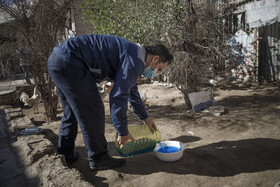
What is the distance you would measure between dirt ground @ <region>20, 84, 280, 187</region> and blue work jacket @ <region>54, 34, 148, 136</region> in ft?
2.16

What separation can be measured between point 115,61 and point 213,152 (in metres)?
1.75

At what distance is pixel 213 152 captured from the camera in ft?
9.12

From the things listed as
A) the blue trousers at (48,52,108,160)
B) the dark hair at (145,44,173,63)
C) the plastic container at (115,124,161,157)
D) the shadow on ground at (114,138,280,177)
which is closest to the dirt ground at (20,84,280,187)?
the shadow on ground at (114,138,280,177)

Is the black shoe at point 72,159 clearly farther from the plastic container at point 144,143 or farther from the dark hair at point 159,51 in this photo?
the dark hair at point 159,51

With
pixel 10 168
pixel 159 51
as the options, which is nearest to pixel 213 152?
pixel 159 51

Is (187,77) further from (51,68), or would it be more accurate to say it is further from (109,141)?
(51,68)

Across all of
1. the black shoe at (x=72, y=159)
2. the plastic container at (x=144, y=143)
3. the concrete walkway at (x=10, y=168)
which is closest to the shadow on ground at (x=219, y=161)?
the plastic container at (x=144, y=143)

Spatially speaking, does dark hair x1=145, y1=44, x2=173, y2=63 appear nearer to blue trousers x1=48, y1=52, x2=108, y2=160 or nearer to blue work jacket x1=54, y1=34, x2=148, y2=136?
blue work jacket x1=54, y1=34, x2=148, y2=136

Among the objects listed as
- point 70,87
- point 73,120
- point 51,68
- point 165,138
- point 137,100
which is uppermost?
point 51,68

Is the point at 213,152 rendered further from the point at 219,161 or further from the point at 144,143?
the point at 144,143

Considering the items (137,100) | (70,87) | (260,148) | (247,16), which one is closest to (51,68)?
(70,87)

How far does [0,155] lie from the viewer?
2.66 metres

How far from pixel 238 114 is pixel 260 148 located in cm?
158

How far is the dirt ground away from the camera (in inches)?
85.8
